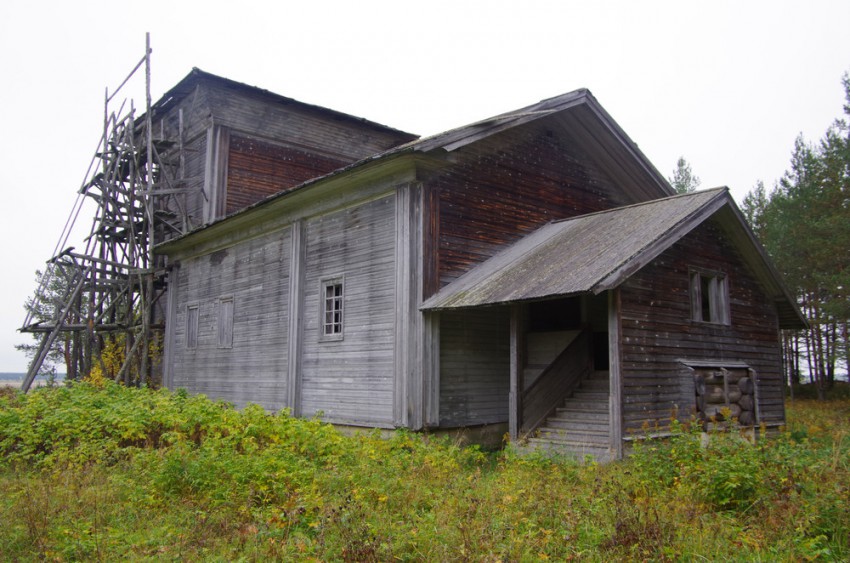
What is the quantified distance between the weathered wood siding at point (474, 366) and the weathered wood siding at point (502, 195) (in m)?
1.03

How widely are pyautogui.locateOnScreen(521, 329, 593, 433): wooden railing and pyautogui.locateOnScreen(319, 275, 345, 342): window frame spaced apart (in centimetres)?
438

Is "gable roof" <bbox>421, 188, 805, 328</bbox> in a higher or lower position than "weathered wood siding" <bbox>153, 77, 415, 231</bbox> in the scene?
lower

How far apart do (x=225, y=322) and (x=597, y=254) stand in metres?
11.3

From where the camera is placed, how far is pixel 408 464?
32.0 ft

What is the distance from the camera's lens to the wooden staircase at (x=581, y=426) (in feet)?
36.2

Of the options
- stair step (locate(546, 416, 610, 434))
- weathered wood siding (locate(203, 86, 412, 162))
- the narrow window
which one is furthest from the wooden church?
weathered wood siding (locate(203, 86, 412, 162))

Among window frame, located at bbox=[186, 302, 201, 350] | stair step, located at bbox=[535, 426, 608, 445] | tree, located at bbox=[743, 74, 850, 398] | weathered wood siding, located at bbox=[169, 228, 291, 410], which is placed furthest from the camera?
tree, located at bbox=[743, 74, 850, 398]

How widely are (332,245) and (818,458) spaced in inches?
399

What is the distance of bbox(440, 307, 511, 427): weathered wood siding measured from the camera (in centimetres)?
1309

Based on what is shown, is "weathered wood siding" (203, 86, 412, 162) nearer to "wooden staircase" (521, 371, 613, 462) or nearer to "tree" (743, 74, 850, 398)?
→ "wooden staircase" (521, 371, 613, 462)

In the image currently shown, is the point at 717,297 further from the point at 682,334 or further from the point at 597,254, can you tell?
the point at 597,254

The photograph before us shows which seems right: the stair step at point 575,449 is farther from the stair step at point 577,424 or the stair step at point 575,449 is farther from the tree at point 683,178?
the tree at point 683,178

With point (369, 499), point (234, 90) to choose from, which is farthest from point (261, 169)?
point (369, 499)

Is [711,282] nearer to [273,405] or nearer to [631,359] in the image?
[631,359]
